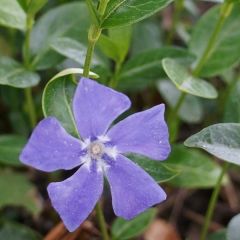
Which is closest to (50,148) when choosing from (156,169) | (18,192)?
(156,169)

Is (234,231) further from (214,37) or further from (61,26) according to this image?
(61,26)

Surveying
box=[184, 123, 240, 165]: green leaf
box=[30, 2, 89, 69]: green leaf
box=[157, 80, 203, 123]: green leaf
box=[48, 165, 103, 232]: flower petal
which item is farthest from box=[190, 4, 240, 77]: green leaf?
box=[48, 165, 103, 232]: flower petal

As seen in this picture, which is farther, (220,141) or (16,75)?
(16,75)

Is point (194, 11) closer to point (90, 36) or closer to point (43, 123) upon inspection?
point (90, 36)

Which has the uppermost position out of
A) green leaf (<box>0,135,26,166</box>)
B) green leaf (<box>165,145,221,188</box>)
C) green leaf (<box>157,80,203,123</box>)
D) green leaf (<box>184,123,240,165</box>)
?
green leaf (<box>184,123,240,165</box>)

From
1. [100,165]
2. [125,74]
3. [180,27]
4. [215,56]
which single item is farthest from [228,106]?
[180,27]

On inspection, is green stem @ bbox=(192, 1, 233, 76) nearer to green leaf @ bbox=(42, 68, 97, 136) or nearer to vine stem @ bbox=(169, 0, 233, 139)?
vine stem @ bbox=(169, 0, 233, 139)
